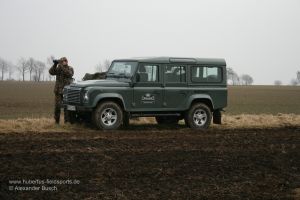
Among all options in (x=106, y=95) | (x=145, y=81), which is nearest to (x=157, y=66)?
(x=145, y=81)

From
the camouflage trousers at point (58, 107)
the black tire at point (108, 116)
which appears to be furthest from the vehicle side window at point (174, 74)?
the camouflage trousers at point (58, 107)

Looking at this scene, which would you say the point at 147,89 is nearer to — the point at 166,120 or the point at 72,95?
the point at 72,95

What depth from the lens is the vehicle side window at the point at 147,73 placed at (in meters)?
15.7

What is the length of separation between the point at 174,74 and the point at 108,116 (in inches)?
99.4

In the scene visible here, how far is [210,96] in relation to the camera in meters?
17.0

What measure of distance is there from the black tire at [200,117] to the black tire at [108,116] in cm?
238

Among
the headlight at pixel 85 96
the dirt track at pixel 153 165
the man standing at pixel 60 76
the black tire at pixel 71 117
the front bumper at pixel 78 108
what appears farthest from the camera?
the man standing at pixel 60 76

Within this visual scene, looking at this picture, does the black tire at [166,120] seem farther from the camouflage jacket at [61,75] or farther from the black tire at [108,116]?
the camouflage jacket at [61,75]

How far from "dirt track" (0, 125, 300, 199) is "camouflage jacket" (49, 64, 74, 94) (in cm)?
311

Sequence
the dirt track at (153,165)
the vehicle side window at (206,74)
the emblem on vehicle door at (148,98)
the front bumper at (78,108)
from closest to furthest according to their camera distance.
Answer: the dirt track at (153,165) < the front bumper at (78,108) < the emblem on vehicle door at (148,98) < the vehicle side window at (206,74)

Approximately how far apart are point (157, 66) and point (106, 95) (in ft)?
6.36

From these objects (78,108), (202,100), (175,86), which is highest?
(175,86)

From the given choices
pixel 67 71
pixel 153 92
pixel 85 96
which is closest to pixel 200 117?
pixel 153 92

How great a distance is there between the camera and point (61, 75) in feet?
54.5
